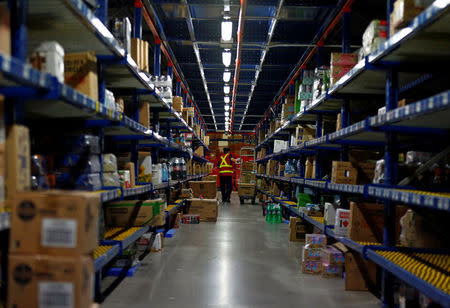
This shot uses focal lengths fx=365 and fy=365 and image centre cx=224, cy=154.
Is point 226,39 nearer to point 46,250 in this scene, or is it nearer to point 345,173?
point 345,173

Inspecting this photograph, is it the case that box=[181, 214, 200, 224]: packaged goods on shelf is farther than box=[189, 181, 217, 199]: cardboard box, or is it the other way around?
box=[189, 181, 217, 199]: cardboard box

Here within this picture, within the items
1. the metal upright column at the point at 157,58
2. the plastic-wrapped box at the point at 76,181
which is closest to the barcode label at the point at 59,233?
the plastic-wrapped box at the point at 76,181

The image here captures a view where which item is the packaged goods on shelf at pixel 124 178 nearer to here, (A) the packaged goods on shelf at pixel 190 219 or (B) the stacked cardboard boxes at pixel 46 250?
(B) the stacked cardboard boxes at pixel 46 250

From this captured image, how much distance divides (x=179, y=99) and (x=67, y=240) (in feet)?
18.3

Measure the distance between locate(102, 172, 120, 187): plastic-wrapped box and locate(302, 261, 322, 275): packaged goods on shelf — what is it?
2123 millimetres

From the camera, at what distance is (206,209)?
315 inches

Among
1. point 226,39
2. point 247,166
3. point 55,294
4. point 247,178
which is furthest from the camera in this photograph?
point 247,166

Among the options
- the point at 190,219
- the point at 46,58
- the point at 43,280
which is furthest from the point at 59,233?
the point at 190,219

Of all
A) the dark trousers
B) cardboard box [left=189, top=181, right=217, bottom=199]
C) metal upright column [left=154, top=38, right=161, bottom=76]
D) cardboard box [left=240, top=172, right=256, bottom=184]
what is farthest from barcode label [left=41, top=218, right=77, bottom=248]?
cardboard box [left=240, top=172, right=256, bottom=184]

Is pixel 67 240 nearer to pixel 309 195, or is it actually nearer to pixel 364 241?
pixel 364 241

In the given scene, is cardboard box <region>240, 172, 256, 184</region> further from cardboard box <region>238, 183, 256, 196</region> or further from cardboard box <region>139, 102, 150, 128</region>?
cardboard box <region>139, 102, 150, 128</region>

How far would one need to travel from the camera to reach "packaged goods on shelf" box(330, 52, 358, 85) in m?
4.37

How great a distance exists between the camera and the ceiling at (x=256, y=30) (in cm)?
582

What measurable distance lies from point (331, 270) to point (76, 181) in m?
2.64
